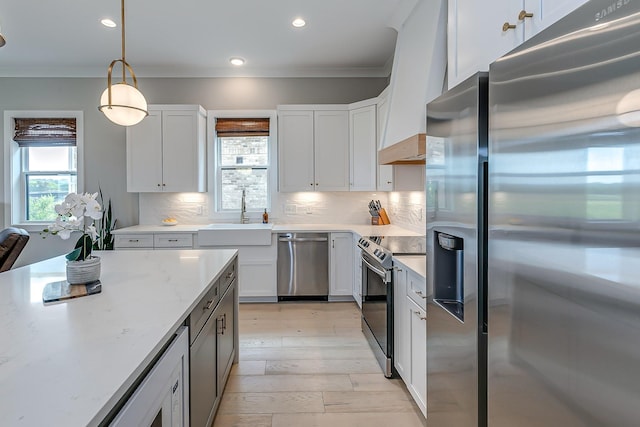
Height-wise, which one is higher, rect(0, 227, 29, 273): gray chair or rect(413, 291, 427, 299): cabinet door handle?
rect(0, 227, 29, 273): gray chair

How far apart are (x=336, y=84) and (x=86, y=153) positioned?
3.52 m

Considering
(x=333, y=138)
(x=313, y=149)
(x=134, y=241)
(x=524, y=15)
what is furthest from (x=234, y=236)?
(x=524, y=15)

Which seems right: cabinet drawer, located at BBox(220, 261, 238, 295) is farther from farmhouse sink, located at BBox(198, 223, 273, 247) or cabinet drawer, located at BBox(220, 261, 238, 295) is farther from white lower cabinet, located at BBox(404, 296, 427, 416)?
farmhouse sink, located at BBox(198, 223, 273, 247)

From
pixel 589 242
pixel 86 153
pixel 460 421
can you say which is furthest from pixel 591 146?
pixel 86 153

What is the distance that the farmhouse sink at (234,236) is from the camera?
3.96 meters

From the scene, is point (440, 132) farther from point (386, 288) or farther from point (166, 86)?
point (166, 86)

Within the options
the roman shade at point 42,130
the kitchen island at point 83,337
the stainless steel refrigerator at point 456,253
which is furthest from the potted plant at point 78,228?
the roman shade at point 42,130

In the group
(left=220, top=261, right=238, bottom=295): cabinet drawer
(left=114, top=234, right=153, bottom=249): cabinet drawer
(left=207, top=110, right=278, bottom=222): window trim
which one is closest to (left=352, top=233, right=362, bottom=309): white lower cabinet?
(left=207, top=110, right=278, bottom=222): window trim

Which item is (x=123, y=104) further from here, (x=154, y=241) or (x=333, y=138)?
(x=333, y=138)

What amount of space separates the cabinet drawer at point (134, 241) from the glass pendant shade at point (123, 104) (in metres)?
2.05

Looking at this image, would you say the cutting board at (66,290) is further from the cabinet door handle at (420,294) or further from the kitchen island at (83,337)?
the cabinet door handle at (420,294)

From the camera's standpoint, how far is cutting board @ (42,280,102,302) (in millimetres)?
1415

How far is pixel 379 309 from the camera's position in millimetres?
2527

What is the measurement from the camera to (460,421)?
1.29 metres
